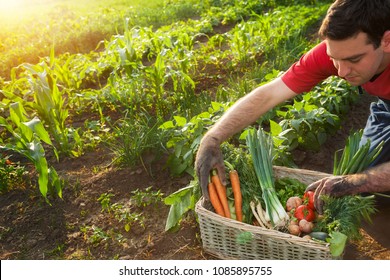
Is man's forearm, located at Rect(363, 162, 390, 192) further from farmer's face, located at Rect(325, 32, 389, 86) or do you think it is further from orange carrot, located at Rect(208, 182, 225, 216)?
orange carrot, located at Rect(208, 182, 225, 216)

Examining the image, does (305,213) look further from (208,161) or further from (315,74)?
(315,74)

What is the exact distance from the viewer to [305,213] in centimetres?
244

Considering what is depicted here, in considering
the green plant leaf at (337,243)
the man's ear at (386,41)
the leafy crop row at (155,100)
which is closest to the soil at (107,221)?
the leafy crop row at (155,100)

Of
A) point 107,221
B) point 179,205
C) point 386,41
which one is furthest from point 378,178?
point 107,221

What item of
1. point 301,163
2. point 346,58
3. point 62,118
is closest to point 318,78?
point 346,58

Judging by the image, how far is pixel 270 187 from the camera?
2.61m

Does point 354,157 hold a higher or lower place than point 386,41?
lower

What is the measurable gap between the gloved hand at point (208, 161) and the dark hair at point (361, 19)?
842 mm

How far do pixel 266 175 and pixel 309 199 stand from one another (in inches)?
10.8

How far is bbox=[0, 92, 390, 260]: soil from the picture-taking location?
2773 millimetres

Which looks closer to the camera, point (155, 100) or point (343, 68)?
point (343, 68)

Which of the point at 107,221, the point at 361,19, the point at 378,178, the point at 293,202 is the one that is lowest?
the point at 107,221

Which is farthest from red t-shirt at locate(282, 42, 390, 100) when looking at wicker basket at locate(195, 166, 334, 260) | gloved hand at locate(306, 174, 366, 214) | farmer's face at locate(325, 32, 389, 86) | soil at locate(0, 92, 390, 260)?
soil at locate(0, 92, 390, 260)

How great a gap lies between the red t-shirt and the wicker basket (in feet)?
1.75
